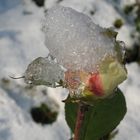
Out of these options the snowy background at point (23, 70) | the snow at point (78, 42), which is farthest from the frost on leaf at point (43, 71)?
the snowy background at point (23, 70)

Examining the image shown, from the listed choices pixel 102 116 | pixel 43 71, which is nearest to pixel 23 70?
pixel 102 116

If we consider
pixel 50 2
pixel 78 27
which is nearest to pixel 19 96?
pixel 50 2

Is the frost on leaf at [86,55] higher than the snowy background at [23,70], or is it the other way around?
the frost on leaf at [86,55]

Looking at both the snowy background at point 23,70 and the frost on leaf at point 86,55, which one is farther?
the snowy background at point 23,70

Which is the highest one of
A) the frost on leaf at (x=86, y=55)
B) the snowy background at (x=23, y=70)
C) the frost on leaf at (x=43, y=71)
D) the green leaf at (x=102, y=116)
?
the frost on leaf at (x=86, y=55)

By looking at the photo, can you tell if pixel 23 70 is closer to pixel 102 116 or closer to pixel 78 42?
pixel 102 116

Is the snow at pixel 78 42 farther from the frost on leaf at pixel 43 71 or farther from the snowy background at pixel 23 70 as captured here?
the snowy background at pixel 23 70
